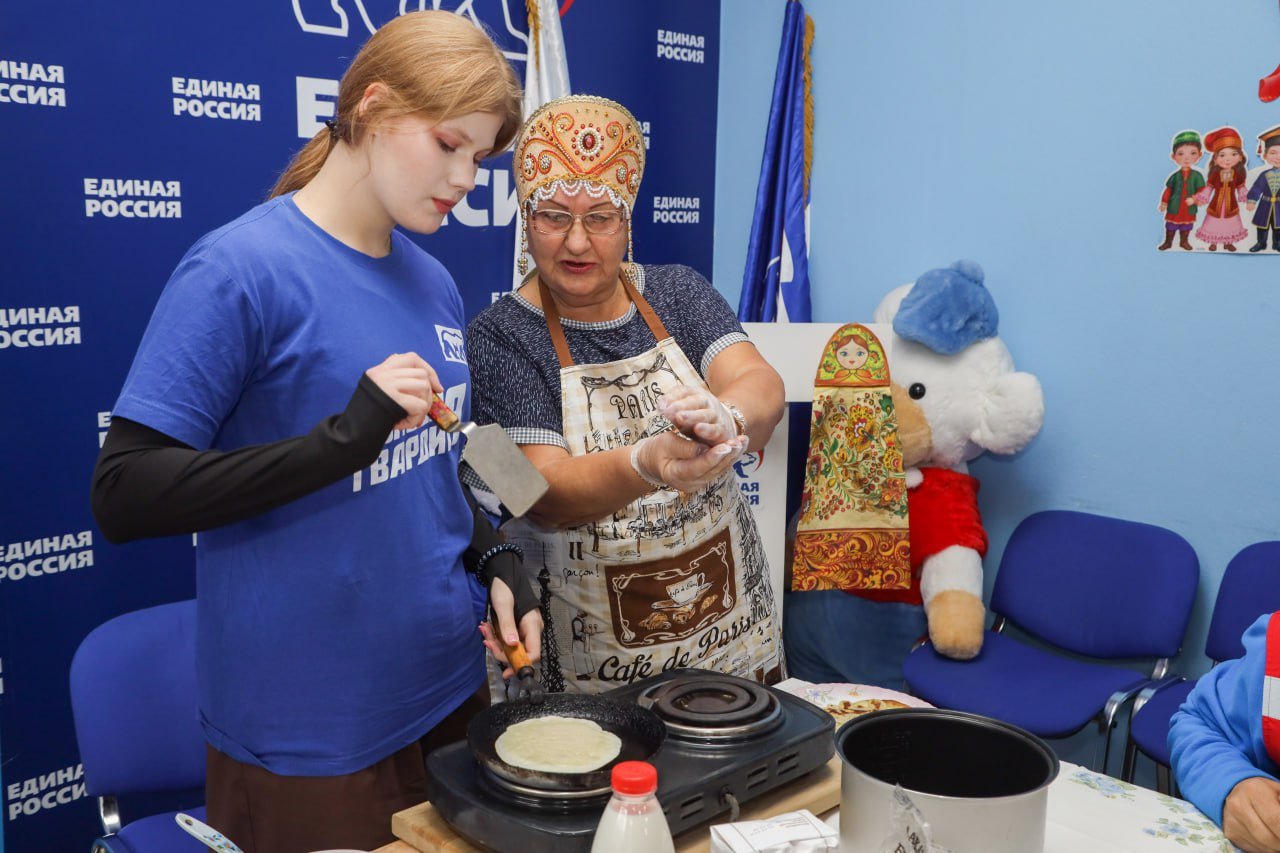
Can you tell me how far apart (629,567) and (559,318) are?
442mm

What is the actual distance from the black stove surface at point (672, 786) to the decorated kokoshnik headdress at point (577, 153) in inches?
37.4

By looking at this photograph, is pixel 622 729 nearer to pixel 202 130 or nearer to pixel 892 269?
pixel 202 130

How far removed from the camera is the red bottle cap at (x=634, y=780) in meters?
0.94

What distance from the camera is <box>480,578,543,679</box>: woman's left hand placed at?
1.41 metres

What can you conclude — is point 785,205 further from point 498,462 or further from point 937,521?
point 498,462

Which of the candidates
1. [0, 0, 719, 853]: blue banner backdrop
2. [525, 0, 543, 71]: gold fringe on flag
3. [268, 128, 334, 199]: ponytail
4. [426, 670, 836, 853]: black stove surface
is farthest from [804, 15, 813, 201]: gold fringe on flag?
[426, 670, 836, 853]: black stove surface

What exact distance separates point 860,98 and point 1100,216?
866 millimetres

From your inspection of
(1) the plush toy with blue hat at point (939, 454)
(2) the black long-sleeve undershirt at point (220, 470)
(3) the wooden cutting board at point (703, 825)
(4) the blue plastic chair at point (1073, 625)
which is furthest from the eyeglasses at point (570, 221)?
(4) the blue plastic chair at point (1073, 625)

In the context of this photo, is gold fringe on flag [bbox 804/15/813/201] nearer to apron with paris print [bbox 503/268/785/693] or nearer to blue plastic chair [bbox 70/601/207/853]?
apron with paris print [bbox 503/268/785/693]

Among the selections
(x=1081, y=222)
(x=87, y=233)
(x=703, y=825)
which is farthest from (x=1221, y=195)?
(x=87, y=233)

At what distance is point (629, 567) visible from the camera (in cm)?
178

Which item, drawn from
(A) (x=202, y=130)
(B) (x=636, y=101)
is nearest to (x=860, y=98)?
(B) (x=636, y=101)

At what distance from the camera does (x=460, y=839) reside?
3.65ft

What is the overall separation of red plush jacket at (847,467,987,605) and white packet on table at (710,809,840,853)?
192 cm
